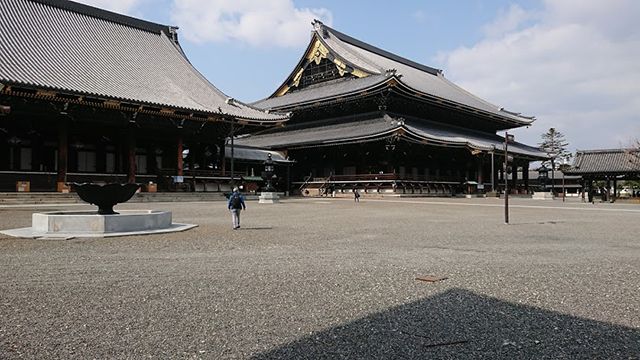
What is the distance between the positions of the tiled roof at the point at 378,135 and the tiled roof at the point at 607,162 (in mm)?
6778

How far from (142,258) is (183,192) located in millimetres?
22002

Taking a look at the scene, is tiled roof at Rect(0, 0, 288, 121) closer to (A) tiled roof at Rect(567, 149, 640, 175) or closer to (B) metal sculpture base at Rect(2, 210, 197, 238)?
(B) metal sculpture base at Rect(2, 210, 197, 238)

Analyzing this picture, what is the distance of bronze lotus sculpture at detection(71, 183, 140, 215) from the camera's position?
11.0 meters

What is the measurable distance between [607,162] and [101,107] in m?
38.4

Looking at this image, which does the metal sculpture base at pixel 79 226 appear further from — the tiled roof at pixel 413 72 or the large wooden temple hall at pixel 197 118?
the tiled roof at pixel 413 72

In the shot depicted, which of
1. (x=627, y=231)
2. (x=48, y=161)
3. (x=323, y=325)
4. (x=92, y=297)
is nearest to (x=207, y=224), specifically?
(x=92, y=297)

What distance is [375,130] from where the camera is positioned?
120 ft

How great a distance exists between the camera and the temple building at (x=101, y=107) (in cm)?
2453

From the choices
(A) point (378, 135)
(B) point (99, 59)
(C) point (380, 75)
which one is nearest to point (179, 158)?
(B) point (99, 59)

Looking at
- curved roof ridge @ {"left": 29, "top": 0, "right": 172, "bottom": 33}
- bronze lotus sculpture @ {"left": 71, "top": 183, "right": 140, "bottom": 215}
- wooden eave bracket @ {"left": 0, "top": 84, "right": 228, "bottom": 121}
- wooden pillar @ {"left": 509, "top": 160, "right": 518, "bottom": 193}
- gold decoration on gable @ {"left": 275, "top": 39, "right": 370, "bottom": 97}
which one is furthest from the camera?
wooden pillar @ {"left": 509, "top": 160, "right": 518, "bottom": 193}

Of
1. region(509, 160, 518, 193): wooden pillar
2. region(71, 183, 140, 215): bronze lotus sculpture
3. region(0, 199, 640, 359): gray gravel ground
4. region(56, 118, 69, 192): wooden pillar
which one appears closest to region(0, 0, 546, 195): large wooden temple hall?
region(56, 118, 69, 192): wooden pillar

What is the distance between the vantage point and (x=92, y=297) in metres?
5.11

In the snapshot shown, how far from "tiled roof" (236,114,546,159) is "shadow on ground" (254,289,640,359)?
98.6 ft

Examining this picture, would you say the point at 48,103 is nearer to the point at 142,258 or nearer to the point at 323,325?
the point at 142,258
